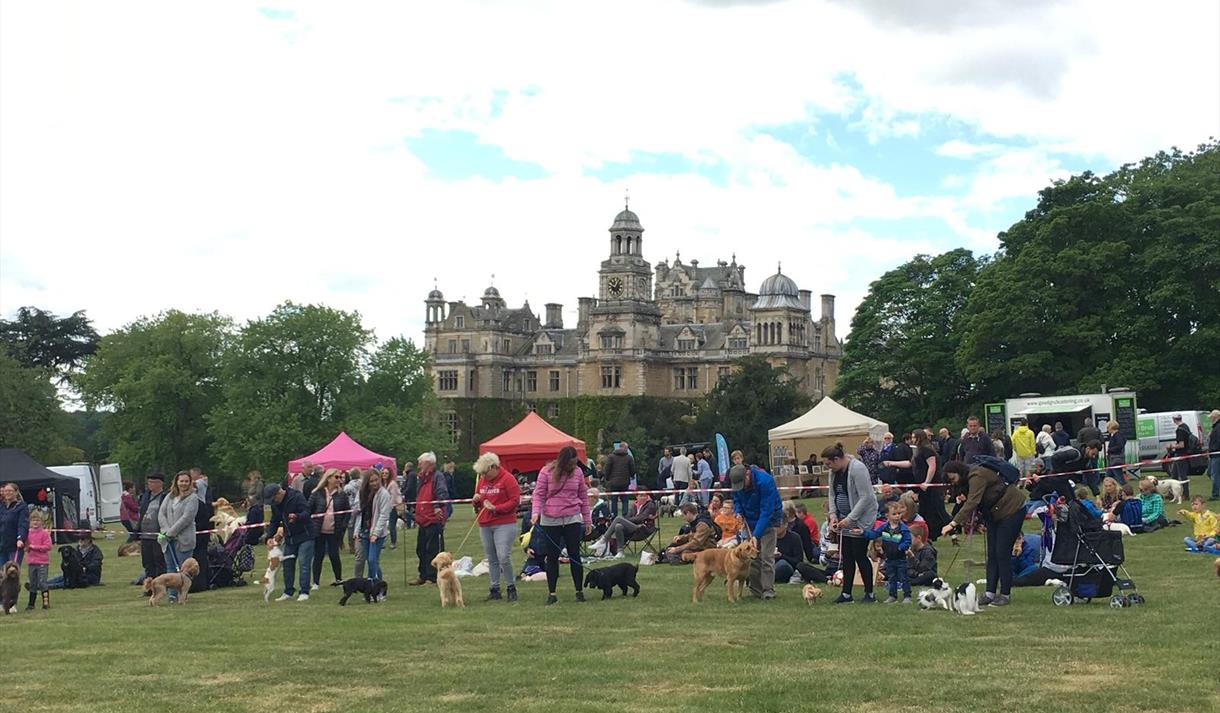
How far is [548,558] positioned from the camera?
1631 cm

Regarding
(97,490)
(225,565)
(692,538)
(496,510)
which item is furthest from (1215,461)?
(97,490)

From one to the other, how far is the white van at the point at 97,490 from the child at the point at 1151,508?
22.7m

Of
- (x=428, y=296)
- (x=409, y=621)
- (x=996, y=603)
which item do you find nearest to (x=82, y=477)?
(x=409, y=621)

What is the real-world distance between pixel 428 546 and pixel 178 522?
3.27 meters

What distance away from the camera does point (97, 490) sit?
161 feet

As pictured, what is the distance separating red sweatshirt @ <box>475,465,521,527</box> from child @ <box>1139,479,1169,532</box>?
11.1m

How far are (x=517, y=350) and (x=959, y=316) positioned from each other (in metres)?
62.1

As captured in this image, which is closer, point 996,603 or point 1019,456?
point 996,603

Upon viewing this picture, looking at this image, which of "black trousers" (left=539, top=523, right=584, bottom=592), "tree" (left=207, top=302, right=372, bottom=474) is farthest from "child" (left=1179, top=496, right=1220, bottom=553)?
"tree" (left=207, top=302, right=372, bottom=474)

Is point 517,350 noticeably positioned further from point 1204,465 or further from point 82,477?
point 1204,465

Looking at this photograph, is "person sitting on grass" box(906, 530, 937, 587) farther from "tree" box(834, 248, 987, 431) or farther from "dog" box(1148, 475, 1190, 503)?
"tree" box(834, 248, 987, 431)

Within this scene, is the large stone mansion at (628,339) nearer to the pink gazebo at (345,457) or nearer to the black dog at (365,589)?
the pink gazebo at (345,457)

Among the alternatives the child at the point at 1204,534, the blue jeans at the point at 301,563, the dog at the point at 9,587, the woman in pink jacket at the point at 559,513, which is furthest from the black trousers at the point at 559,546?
the child at the point at 1204,534

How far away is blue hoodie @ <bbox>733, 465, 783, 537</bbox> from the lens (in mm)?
15641
